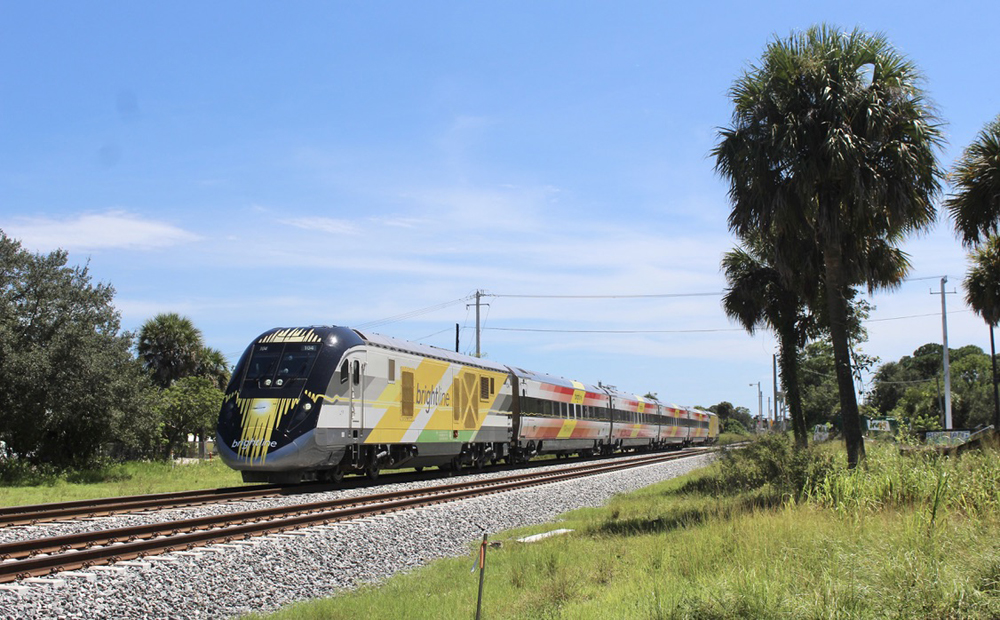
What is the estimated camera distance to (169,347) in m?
44.6

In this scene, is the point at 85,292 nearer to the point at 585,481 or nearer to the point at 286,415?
the point at 286,415

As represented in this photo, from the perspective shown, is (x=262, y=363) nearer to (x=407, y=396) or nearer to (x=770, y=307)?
(x=407, y=396)

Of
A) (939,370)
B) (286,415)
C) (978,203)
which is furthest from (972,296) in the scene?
(939,370)

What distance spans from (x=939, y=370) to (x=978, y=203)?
106 m

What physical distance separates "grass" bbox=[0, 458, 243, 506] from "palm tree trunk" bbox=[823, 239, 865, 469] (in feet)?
51.6

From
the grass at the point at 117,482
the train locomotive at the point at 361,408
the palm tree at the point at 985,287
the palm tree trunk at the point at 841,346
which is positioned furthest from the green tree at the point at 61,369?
the palm tree at the point at 985,287

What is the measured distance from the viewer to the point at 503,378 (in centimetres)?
2883

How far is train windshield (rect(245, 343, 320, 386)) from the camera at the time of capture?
18.1 metres

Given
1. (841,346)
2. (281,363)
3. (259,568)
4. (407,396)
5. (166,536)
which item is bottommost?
(259,568)

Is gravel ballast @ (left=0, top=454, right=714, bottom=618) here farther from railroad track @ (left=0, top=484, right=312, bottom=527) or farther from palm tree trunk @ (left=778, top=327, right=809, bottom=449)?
palm tree trunk @ (left=778, top=327, right=809, bottom=449)

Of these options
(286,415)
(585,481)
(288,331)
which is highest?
(288,331)

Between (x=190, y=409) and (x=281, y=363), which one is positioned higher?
(x=281, y=363)

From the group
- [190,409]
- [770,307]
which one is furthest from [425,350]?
[190,409]

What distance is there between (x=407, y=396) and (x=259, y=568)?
40.1 feet
